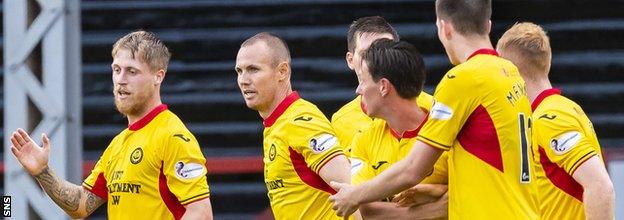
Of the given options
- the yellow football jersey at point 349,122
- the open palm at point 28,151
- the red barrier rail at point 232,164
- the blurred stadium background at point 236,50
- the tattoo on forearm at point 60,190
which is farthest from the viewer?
the red barrier rail at point 232,164

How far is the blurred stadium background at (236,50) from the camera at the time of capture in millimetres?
9648

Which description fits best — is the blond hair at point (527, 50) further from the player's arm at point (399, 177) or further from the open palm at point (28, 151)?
the open palm at point (28, 151)

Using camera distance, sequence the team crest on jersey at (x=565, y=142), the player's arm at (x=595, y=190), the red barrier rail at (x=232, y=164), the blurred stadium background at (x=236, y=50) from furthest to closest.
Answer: the red barrier rail at (x=232, y=164) → the blurred stadium background at (x=236, y=50) → the team crest on jersey at (x=565, y=142) → the player's arm at (x=595, y=190)

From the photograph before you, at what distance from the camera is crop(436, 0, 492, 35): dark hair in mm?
5215

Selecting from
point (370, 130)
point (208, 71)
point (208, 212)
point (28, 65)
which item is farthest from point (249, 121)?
point (370, 130)

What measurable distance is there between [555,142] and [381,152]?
1042 millimetres

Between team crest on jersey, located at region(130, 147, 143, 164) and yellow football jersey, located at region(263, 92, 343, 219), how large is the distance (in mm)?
550

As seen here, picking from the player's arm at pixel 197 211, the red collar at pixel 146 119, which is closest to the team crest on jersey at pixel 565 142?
the player's arm at pixel 197 211

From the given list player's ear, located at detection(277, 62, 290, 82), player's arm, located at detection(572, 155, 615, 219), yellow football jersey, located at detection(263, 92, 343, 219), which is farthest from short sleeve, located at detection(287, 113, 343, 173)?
player's arm, located at detection(572, 155, 615, 219)

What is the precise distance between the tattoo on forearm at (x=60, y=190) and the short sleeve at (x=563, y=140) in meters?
2.09

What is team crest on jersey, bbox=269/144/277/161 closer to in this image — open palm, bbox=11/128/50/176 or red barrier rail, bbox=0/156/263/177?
open palm, bbox=11/128/50/176

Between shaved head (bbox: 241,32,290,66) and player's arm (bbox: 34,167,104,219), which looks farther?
shaved head (bbox: 241,32,290,66)

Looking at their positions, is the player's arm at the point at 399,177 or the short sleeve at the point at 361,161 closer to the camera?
the player's arm at the point at 399,177

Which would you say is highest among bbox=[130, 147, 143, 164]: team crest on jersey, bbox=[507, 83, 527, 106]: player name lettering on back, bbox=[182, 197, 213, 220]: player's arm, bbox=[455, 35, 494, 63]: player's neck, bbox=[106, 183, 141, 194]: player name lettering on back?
bbox=[455, 35, 494, 63]: player's neck
